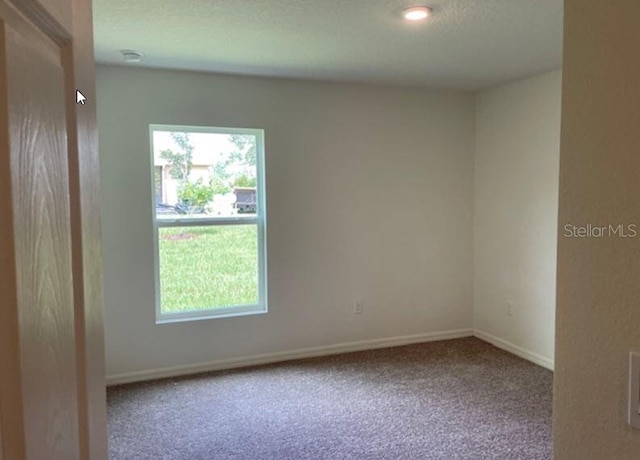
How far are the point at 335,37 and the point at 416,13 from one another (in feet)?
1.85

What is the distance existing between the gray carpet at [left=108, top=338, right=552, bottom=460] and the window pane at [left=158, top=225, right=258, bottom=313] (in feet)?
1.93

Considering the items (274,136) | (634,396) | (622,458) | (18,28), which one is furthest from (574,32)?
(274,136)

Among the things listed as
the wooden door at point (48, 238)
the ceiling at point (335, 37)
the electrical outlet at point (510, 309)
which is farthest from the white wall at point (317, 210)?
the wooden door at point (48, 238)

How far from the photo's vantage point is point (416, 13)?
245 centimetres

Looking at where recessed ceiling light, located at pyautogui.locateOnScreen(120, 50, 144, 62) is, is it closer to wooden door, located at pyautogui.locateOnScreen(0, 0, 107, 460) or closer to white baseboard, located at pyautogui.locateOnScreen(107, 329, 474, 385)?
white baseboard, located at pyautogui.locateOnScreen(107, 329, 474, 385)

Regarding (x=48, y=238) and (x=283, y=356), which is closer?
(x=48, y=238)

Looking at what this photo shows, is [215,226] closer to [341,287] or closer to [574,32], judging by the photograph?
[341,287]

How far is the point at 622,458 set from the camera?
78cm

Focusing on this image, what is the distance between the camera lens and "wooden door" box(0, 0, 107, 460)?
→ 1.76 ft

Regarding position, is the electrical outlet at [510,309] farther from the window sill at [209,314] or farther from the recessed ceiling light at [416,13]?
the recessed ceiling light at [416,13]

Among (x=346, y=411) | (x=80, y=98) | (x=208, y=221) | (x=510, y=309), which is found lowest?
(x=346, y=411)

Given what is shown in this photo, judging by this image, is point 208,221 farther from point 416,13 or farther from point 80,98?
point 80,98

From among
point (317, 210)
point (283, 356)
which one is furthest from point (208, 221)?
point (283, 356)

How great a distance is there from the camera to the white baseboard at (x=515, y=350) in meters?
3.81
